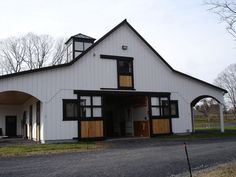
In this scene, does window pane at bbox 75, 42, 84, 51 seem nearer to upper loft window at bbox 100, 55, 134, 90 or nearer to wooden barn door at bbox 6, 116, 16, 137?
upper loft window at bbox 100, 55, 134, 90

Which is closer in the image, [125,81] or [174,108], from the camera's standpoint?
[125,81]

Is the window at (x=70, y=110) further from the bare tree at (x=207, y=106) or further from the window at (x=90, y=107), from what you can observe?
the bare tree at (x=207, y=106)

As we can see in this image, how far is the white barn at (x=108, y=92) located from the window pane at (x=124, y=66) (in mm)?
58

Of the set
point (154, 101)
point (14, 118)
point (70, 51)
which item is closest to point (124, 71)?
point (154, 101)

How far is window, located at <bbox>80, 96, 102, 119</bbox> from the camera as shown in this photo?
19.9 metres

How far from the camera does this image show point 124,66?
72.6ft

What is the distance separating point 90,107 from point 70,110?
1403 millimetres

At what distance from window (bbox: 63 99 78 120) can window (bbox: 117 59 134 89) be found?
3.71m

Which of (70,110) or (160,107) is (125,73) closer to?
(160,107)

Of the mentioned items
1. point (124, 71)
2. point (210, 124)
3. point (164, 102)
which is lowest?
point (210, 124)

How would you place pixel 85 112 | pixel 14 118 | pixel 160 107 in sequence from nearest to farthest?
pixel 85 112
pixel 160 107
pixel 14 118

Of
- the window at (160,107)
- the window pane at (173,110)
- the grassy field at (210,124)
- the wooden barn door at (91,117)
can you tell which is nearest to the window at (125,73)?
the wooden barn door at (91,117)

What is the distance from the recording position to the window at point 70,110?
1925cm

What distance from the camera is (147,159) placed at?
11.6m
